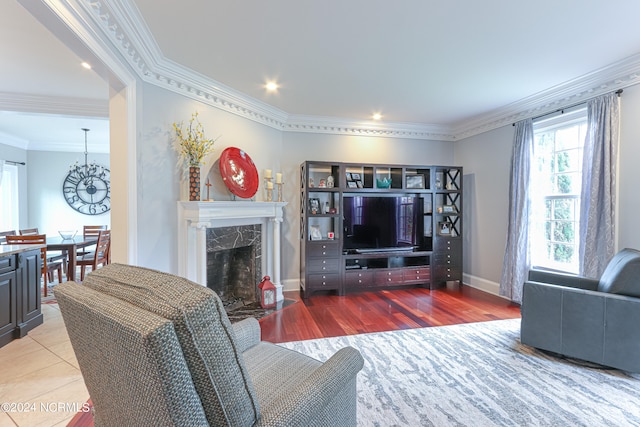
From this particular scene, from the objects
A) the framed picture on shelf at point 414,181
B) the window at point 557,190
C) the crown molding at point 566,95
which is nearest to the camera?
the crown molding at point 566,95

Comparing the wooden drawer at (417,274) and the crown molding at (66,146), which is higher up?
the crown molding at (66,146)

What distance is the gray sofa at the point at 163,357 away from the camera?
656 mm

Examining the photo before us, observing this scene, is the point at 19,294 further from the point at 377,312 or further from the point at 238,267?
the point at 377,312

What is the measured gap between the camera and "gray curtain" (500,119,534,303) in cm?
363

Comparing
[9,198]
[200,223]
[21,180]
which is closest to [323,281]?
[200,223]

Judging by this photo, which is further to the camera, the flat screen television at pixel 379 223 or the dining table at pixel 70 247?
the flat screen television at pixel 379 223

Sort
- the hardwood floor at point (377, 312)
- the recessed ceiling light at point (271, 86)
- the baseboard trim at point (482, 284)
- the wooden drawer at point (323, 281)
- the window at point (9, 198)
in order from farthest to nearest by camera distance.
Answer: the window at point (9, 198)
the baseboard trim at point (482, 284)
the wooden drawer at point (323, 281)
the recessed ceiling light at point (271, 86)
the hardwood floor at point (377, 312)

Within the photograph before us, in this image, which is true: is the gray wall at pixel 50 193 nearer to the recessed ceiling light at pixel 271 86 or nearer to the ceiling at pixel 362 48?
the ceiling at pixel 362 48

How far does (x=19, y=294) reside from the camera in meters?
2.78

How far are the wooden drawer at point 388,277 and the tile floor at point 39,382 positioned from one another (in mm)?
3350

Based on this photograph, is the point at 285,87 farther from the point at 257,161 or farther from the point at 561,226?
Result: the point at 561,226

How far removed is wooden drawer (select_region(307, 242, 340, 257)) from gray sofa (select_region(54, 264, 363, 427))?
2.98 m

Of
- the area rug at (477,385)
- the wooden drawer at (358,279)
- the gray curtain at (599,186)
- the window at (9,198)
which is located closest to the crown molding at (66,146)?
the window at (9,198)

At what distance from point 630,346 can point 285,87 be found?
3720mm
